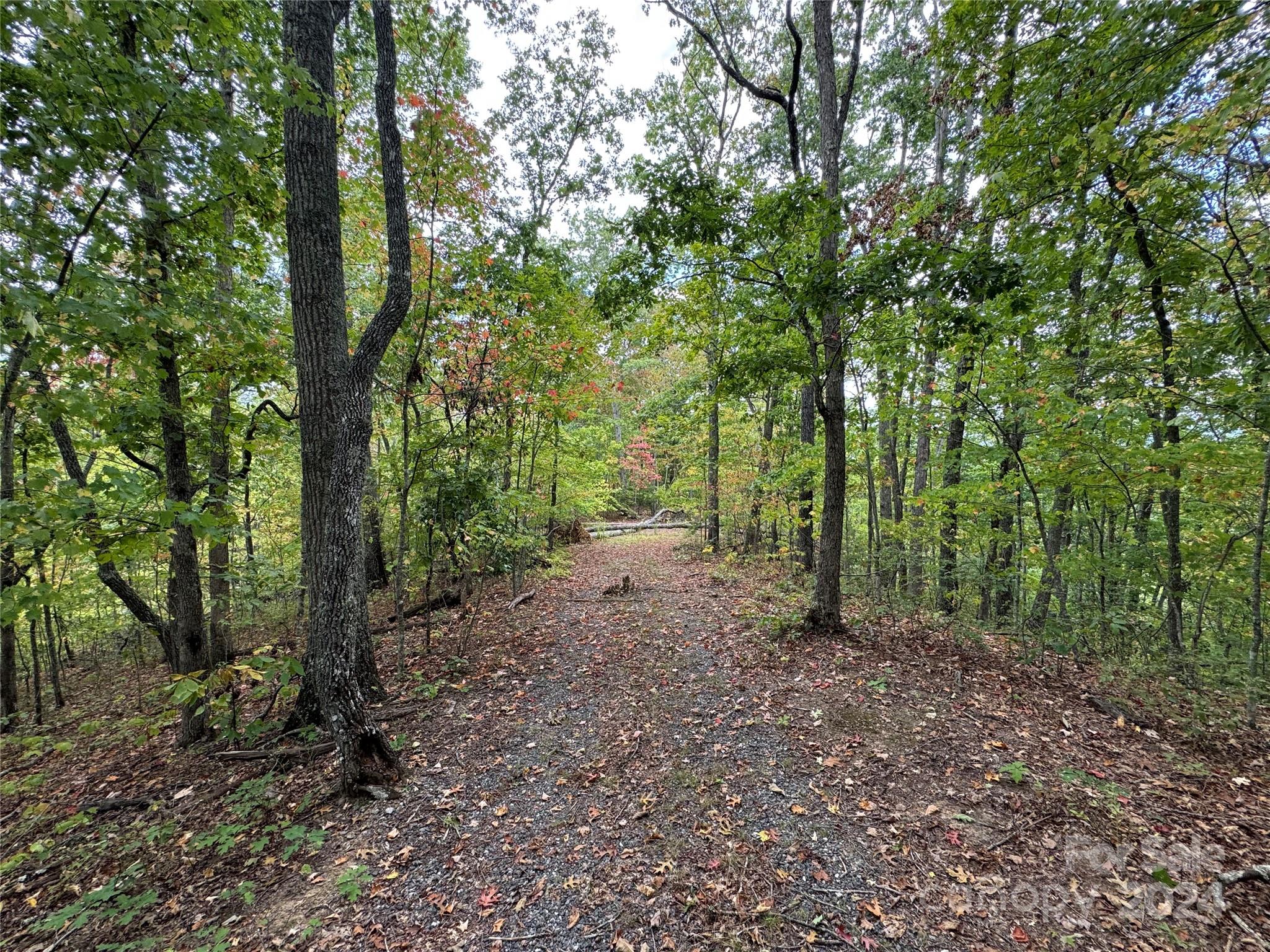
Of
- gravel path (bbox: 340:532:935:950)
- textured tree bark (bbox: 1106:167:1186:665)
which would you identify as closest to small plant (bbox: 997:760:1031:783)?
gravel path (bbox: 340:532:935:950)

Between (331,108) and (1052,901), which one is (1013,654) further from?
(331,108)

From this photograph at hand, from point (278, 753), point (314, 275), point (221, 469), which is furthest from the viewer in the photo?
point (221, 469)

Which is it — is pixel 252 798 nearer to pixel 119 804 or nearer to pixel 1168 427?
pixel 119 804

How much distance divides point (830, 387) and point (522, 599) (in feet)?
22.2

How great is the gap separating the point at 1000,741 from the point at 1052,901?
1603 millimetres

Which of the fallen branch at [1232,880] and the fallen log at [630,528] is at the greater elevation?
the fallen branch at [1232,880]

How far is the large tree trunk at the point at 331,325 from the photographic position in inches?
150

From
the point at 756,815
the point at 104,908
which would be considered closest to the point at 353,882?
the point at 104,908

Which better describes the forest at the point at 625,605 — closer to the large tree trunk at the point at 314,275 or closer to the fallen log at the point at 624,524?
the large tree trunk at the point at 314,275

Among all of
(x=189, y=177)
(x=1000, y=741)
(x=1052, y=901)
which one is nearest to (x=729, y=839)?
(x=1052, y=901)

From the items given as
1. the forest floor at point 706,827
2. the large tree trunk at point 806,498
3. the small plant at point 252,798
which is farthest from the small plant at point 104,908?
the large tree trunk at point 806,498

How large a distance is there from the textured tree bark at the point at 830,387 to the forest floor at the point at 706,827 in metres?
1.01

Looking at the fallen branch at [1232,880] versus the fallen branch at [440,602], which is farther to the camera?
the fallen branch at [440,602]

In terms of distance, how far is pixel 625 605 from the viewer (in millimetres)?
8562
